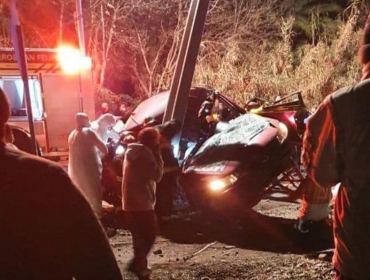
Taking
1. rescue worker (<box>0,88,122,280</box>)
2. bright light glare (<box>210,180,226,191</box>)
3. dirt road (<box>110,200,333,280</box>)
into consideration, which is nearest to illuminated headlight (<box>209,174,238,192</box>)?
bright light glare (<box>210,180,226,191</box>)

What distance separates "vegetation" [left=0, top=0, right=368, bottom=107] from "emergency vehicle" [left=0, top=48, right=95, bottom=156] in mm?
5798

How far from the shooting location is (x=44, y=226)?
151 cm

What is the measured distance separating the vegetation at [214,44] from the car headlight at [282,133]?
10.4m

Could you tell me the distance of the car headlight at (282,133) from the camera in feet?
25.6

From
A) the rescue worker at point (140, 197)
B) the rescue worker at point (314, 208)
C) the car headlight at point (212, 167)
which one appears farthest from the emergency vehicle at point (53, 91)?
the rescue worker at point (140, 197)

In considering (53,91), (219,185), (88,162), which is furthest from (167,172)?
(53,91)

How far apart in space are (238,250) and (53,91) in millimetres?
7594

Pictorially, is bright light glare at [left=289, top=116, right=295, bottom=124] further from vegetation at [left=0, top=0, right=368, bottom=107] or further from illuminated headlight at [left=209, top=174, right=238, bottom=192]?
vegetation at [left=0, top=0, right=368, bottom=107]

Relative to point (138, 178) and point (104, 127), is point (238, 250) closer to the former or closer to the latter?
point (138, 178)

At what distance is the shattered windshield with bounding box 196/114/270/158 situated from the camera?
786cm

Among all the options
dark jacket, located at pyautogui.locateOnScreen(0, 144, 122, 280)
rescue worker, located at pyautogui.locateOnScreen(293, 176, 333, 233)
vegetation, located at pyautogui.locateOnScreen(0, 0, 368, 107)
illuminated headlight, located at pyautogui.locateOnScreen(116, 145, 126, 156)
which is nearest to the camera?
dark jacket, located at pyautogui.locateOnScreen(0, 144, 122, 280)

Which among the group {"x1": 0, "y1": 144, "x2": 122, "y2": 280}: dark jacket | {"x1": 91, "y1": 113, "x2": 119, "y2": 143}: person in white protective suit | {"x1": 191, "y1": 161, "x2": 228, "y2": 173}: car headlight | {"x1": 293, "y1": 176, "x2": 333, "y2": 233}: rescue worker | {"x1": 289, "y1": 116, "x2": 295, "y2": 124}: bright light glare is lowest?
{"x1": 293, "y1": 176, "x2": 333, "y2": 233}: rescue worker

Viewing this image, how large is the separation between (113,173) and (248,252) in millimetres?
2842

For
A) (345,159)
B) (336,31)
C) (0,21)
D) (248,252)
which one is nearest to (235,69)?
(336,31)
